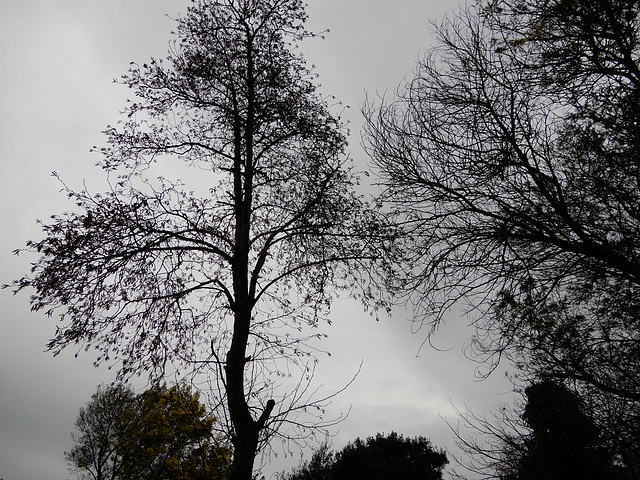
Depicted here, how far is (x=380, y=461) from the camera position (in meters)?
24.2

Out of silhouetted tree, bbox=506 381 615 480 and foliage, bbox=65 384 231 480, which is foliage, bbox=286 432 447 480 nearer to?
foliage, bbox=65 384 231 480

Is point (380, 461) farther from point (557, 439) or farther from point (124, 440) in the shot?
point (557, 439)

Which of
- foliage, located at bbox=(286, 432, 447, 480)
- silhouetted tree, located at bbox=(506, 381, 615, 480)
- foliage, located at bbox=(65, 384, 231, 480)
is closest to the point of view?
silhouetted tree, located at bbox=(506, 381, 615, 480)

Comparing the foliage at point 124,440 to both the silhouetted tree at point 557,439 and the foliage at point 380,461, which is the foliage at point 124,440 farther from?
the silhouetted tree at point 557,439

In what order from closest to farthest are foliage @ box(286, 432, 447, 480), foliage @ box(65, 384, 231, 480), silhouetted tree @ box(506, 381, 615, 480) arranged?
silhouetted tree @ box(506, 381, 615, 480) < foliage @ box(65, 384, 231, 480) < foliage @ box(286, 432, 447, 480)

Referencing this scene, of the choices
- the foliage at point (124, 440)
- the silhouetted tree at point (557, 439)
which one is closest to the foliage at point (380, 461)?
the foliage at point (124, 440)

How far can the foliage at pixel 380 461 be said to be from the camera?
75.9 feet

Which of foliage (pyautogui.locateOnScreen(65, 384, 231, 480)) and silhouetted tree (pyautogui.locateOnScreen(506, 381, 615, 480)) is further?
foliage (pyautogui.locateOnScreen(65, 384, 231, 480))

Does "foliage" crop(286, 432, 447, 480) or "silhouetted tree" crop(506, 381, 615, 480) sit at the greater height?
"foliage" crop(286, 432, 447, 480)

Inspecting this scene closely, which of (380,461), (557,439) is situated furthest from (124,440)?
(557,439)

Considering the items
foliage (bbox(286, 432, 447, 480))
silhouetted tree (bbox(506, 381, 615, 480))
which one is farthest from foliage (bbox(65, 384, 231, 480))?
silhouetted tree (bbox(506, 381, 615, 480))

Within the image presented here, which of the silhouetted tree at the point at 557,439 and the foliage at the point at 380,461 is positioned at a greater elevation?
the foliage at the point at 380,461

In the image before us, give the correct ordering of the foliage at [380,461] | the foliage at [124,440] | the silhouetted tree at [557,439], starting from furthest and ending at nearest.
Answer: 1. the foliage at [380,461]
2. the foliage at [124,440]
3. the silhouetted tree at [557,439]

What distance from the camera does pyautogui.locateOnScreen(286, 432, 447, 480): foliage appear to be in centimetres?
2312
